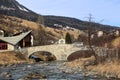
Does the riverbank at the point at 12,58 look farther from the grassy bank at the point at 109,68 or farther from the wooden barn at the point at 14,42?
the grassy bank at the point at 109,68

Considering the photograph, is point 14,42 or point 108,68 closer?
point 108,68

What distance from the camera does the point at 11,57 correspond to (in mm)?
112562

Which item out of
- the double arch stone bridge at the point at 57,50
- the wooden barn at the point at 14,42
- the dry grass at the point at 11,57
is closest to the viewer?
the dry grass at the point at 11,57

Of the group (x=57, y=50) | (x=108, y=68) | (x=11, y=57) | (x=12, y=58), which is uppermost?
(x=108, y=68)

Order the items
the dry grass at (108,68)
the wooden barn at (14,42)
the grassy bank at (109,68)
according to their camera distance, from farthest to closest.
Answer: the wooden barn at (14,42) < the dry grass at (108,68) < the grassy bank at (109,68)

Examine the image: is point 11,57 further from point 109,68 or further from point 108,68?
point 109,68

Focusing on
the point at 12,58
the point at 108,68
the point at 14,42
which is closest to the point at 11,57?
the point at 12,58

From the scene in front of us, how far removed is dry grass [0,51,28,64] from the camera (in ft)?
354

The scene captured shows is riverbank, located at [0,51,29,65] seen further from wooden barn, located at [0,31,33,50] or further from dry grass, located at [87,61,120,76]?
dry grass, located at [87,61,120,76]

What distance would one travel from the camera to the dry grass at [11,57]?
107787 mm

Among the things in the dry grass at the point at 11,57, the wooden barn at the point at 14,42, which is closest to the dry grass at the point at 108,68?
the dry grass at the point at 11,57

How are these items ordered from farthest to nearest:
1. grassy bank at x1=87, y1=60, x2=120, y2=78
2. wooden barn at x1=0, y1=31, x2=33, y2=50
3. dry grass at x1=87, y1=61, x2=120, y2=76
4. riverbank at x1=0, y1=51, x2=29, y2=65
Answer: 1. wooden barn at x1=0, y1=31, x2=33, y2=50
2. riverbank at x1=0, y1=51, x2=29, y2=65
3. dry grass at x1=87, y1=61, x2=120, y2=76
4. grassy bank at x1=87, y1=60, x2=120, y2=78

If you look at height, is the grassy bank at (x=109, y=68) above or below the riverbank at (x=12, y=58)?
above

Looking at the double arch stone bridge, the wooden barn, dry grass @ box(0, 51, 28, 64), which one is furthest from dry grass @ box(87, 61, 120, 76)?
the wooden barn
